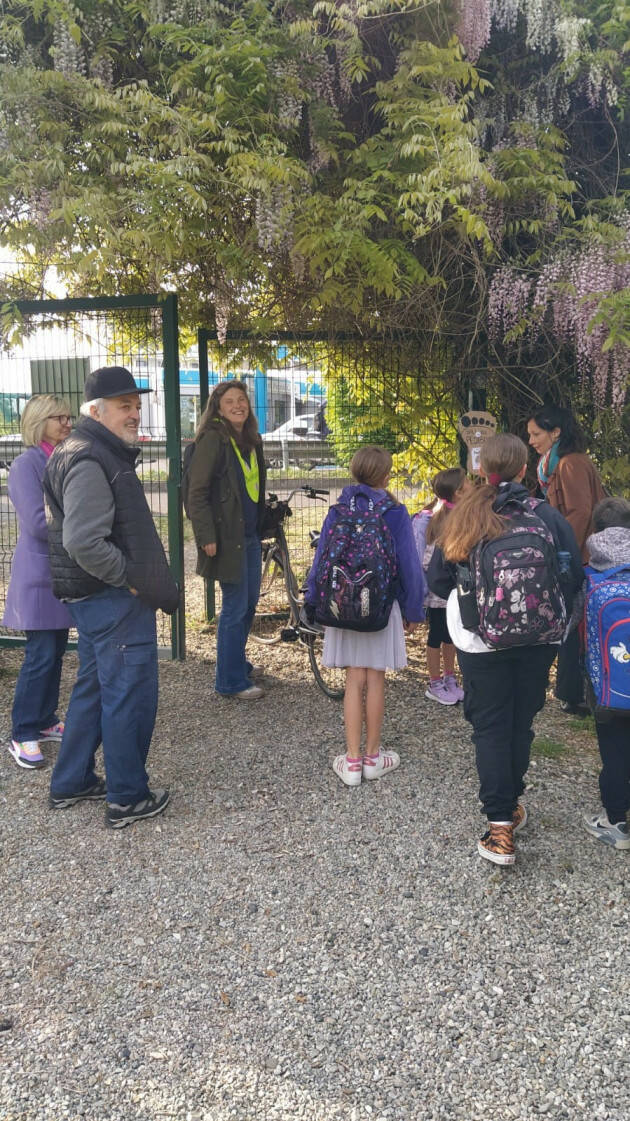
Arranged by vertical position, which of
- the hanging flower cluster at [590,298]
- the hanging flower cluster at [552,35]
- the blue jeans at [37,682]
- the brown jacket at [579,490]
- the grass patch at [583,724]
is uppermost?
the hanging flower cluster at [552,35]

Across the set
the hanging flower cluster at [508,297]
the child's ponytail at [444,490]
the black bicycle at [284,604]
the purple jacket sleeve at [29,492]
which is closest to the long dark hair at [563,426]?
the child's ponytail at [444,490]

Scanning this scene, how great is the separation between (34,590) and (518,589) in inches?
102

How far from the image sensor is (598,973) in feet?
9.39

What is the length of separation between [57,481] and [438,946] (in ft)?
8.01

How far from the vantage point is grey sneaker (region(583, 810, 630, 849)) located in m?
3.67

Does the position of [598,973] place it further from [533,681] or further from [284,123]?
[284,123]

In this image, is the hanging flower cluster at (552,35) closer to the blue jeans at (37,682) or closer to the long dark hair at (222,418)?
the long dark hair at (222,418)

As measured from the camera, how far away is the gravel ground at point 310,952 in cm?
236

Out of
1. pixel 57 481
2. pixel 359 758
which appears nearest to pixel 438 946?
pixel 359 758

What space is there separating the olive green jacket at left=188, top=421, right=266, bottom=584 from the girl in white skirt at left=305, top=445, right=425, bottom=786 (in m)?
1.25

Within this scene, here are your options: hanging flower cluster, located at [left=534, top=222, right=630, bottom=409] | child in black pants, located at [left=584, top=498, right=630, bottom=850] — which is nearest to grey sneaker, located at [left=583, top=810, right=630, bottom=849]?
child in black pants, located at [left=584, top=498, right=630, bottom=850]

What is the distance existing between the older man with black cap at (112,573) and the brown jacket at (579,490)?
2547 millimetres

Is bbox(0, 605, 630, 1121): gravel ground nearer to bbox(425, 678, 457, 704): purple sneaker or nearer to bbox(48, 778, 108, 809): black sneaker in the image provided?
bbox(48, 778, 108, 809): black sneaker

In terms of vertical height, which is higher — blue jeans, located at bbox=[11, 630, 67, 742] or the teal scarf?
the teal scarf
